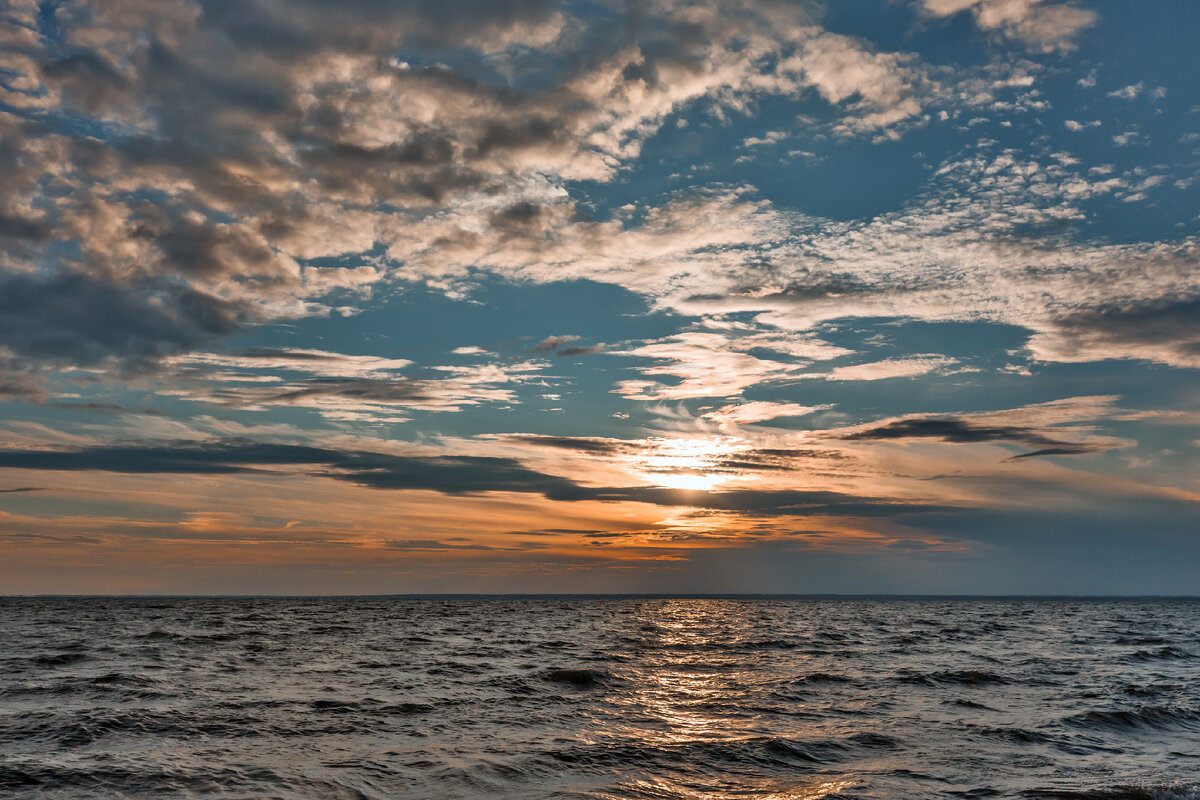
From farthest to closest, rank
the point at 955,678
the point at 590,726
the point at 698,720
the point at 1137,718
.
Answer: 1. the point at 955,678
2. the point at 1137,718
3. the point at 698,720
4. the point at 590,726

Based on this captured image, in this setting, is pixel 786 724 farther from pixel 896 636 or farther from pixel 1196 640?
pixel 1196 640

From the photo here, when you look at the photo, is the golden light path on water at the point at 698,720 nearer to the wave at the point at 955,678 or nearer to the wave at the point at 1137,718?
the wave at the point at 955,678

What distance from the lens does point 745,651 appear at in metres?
46.8

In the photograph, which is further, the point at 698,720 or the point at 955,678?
the point at 955,678

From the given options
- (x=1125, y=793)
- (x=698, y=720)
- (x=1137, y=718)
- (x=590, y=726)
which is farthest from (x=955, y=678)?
A: (x=590, y=726)

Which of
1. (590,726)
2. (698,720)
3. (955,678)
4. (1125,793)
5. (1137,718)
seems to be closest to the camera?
(1125,793)

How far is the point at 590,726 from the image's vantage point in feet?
71.7

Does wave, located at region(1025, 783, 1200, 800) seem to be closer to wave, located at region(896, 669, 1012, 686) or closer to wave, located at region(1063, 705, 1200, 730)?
wave, located at region(1063, 705, 1200, 730)

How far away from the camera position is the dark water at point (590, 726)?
15836 millimetres

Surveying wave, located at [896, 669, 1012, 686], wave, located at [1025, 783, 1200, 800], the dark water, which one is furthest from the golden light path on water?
wave, located at [896, 669, 1012, 686]

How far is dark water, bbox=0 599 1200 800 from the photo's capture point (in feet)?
52.0

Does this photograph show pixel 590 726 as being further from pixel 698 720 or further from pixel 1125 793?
pixel 1125 793

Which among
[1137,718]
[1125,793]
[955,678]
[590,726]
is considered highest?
[1125,793]

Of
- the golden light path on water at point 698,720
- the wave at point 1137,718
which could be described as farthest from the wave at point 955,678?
the golden light path on water at point 698,720
